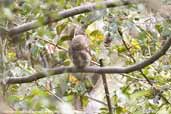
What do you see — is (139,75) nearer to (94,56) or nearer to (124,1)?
(94,56)

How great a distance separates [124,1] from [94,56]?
3.19 ft

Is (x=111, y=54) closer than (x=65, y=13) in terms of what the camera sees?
No

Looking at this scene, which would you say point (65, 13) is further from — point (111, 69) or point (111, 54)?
point (111, 54)

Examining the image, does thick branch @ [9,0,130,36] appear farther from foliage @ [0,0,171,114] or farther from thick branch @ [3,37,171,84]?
foliage @ [0,0,171,114]

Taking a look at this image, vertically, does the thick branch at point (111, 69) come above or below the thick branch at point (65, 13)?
below

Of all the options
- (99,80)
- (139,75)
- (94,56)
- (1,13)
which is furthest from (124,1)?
(99,80)

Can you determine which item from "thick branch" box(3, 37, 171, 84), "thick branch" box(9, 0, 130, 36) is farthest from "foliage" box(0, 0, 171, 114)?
"thick branch" box(9, 0, 130, 36)

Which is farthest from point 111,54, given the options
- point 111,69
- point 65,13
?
point 65,13

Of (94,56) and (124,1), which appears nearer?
(124,1)

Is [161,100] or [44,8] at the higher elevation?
[44,8]

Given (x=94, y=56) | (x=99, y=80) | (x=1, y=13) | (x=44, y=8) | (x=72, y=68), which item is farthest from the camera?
(x=99, y=80)

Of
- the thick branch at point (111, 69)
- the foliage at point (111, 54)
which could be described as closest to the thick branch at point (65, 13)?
the thick branch at point (111, 69)

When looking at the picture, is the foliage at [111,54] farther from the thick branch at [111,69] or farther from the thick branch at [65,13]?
the thick branch at [65,13]

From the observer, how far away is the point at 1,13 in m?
1.02
